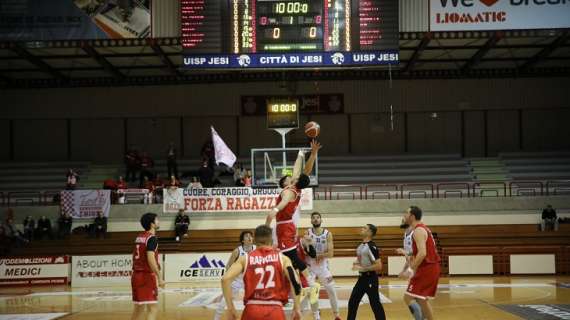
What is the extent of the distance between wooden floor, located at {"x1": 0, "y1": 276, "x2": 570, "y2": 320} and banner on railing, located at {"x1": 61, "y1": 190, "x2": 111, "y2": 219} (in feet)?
14.6

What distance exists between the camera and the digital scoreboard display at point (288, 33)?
19.8 metres

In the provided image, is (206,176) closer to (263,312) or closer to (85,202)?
(85,202)

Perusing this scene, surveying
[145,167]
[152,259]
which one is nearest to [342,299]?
[152,259]

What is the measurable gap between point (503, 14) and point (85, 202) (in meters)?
16.9

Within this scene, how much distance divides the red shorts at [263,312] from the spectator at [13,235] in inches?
845

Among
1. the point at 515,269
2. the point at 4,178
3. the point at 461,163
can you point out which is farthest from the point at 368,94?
the point at 4,178

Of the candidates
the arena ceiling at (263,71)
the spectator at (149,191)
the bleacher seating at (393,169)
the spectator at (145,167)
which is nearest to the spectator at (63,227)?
the spectator at (149,191)

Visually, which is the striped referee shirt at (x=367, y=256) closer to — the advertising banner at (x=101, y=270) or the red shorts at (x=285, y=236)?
the red shorts at (x=285, y=236)

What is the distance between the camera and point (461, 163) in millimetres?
31750

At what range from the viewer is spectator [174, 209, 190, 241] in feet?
85.6

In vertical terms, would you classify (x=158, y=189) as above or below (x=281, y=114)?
below

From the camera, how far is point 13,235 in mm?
26031

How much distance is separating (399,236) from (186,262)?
7.92 m

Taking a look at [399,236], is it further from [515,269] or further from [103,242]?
[103,242]
